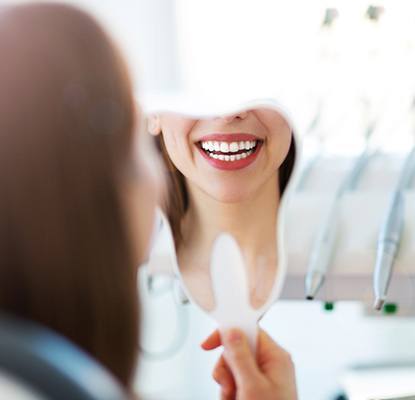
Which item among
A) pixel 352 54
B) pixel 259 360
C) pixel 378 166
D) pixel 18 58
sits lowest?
pixel 259 360

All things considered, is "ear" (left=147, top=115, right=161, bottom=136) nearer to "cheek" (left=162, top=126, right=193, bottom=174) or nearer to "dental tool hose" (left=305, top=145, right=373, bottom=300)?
"cheek" (left=162, top=126, right=193, bottom=174)

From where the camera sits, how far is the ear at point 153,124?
805mm

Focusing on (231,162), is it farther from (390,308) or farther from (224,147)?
(390,308)

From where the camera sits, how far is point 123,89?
531 mm

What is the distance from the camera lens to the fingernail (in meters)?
0.78

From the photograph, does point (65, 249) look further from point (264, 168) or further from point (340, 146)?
point (340, 146)

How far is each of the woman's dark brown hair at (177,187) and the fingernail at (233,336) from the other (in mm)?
115

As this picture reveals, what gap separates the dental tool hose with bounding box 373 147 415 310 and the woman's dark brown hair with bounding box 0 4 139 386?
372 mm

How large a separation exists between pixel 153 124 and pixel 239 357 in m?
0.26

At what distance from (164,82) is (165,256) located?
525 mm

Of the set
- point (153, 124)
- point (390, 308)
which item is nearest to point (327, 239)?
point (390, 308)

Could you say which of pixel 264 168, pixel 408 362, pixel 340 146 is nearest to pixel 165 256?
pixel 264 168

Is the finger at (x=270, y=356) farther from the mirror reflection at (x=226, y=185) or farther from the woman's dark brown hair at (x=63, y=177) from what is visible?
the woman's dark brown hair at (x=63, y=177)

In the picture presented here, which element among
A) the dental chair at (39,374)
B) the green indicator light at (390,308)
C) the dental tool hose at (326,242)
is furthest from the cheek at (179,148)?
the dental chair at (39,374)
